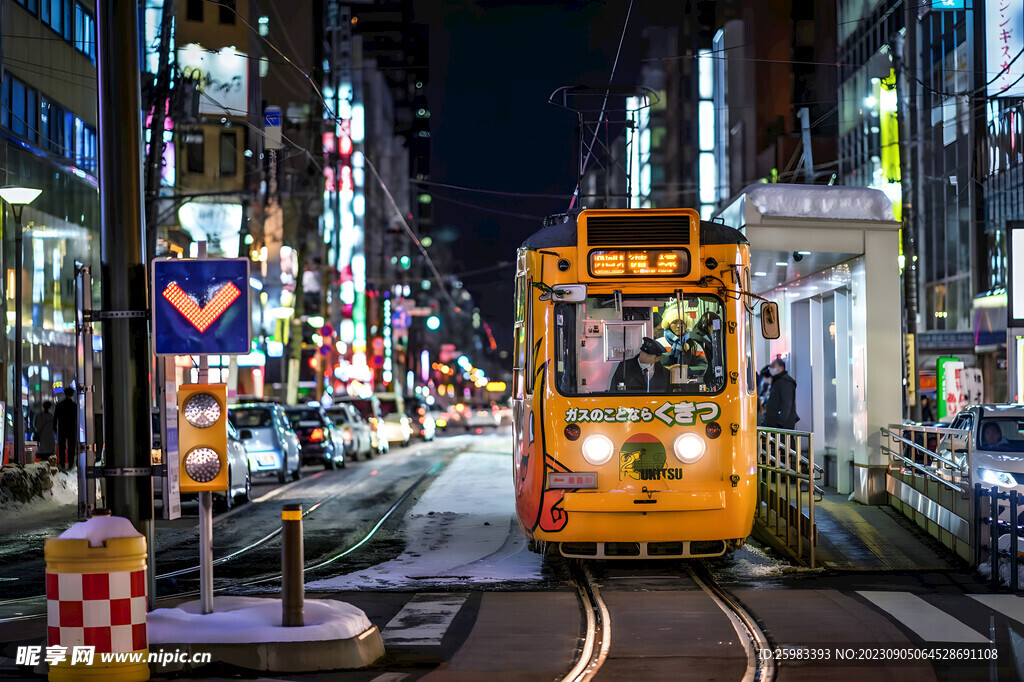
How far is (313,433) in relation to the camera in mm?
33656

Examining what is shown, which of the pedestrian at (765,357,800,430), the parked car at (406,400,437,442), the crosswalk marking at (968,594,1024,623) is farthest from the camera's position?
the parked car at (406,400,437,442)

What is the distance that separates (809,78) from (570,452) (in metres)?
63.8

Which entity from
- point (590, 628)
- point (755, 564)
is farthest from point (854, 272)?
point (590, 628)

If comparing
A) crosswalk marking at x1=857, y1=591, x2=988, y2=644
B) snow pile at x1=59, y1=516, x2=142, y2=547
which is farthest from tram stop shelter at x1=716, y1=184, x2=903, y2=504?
snow pile at x1=59, y1=516, x2=142, y2=547

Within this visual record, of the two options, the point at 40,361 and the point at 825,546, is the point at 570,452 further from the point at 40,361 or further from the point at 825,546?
the point at 40,361

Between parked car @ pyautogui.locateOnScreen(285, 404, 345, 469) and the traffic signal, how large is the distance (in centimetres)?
2492

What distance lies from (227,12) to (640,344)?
69.0 feet

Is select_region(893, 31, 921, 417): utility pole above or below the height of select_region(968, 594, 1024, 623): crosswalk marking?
above

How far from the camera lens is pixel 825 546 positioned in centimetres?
1455

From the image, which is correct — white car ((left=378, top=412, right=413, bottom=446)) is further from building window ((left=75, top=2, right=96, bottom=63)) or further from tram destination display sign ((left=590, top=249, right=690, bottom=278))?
tram destination display sign ((left=590, top=249, right=690, bottom=278))

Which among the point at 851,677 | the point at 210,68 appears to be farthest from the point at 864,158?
the point at 851,677

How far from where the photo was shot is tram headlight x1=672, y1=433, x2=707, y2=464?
12.8m

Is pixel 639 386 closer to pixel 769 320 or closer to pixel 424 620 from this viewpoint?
pixel 769 320

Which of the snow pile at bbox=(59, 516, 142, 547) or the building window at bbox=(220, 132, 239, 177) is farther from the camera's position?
the building window at bbox=(220, 132, 239, 177)
